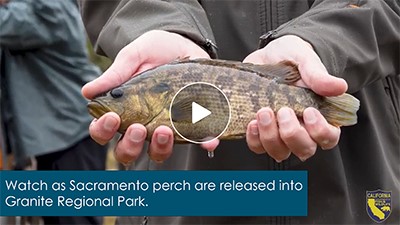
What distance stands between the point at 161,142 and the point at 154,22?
1.14ft

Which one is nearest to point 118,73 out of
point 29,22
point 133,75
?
point 133,75

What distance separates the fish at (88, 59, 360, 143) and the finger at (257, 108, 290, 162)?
0.11ft

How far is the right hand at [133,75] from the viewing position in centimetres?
182

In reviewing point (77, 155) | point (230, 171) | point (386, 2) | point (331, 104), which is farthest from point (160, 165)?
point (77, 155)

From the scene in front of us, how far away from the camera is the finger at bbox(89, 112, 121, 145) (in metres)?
1.80

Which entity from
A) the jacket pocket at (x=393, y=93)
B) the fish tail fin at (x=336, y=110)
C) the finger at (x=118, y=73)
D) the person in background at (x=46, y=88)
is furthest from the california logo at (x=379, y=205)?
the person in background at (x=46, y=88)

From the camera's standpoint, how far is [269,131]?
1802 mm

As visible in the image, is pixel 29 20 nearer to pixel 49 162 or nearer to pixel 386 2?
pixel 49 162

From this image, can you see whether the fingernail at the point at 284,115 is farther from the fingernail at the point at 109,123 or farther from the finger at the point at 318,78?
the fingernail at the point at 109,123

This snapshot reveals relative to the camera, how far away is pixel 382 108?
84.1 inches

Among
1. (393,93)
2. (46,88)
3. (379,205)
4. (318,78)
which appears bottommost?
(46,88)

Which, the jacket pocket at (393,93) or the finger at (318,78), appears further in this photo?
the jacket pocket at (393,93)

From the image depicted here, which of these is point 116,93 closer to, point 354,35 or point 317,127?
point 317,127

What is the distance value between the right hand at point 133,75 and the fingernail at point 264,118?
13cm
